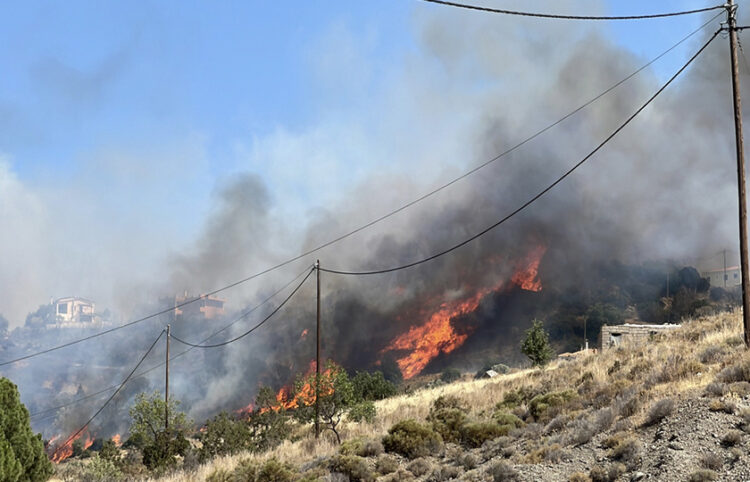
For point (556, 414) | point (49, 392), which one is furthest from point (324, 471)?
point (49, 392)

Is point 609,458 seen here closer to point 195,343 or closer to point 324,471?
point 324,471

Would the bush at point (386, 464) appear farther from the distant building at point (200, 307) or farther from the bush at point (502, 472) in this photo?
the distant building at point (200, 307)

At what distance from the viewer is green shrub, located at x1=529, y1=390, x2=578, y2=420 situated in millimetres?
19644

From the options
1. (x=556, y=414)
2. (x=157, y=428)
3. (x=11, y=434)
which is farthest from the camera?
(x=157, y=428)

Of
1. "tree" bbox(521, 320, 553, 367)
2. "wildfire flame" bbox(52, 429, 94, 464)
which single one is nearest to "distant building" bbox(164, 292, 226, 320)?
"wildfire flame" bbox(52, 429, 94, 464)

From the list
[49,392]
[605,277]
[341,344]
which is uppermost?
[605,277]

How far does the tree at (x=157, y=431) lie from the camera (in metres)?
33.8

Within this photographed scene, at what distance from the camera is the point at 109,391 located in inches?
4579

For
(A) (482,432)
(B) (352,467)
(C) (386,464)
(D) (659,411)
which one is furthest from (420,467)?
(D) (659,411)

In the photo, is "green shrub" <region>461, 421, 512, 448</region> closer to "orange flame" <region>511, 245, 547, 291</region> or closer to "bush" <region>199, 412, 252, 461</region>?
"bush" <region>199, 412, 252, 461</region>

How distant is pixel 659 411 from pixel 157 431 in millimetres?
30130

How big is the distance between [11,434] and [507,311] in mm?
85478

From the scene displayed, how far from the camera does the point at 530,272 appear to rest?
350 feet

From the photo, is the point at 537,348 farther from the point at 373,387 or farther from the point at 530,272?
the point at 530,272
